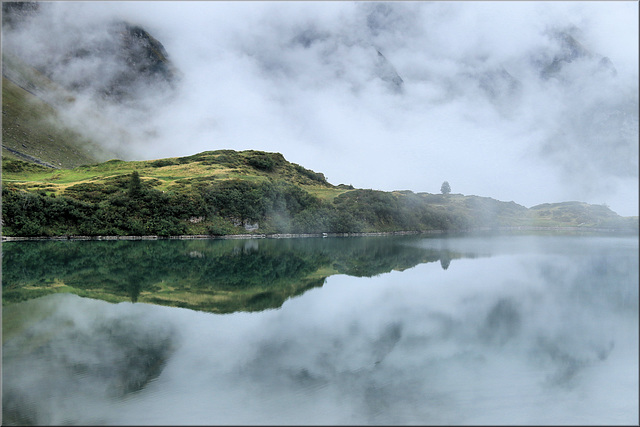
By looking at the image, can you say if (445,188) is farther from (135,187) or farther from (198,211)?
(135,187)

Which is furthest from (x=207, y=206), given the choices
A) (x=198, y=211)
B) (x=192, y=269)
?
(x=192, y=269)

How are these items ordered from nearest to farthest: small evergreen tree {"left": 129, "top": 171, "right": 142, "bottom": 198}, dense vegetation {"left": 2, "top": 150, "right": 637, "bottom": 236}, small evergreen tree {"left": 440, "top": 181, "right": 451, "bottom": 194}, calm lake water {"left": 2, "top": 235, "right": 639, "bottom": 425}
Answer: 1. calm lake water {"left": 2, "top": 235, "right": 639, "bottom": 425}
2. dense vegetation {"left": 2, "top": 150, "right": 637, "bottom": 236}
3. small evergreen tree {"left": 129, "top": 171, "right": 142, "bottom": 198}
4. small evergreen tree {"left": 440, "top": 181, "right": 451, "bottom": 194}

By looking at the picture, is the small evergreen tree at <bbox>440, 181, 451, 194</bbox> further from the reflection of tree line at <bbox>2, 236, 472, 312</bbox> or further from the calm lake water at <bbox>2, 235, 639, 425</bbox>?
the calm lake water at <bbox>2, 235, 639, 425</bbox>

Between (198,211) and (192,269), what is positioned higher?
(198,211)

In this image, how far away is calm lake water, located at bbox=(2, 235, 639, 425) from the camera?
1359 centimetres

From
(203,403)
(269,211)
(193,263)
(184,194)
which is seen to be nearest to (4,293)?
(193,263)

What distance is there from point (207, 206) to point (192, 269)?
5018 centimetres

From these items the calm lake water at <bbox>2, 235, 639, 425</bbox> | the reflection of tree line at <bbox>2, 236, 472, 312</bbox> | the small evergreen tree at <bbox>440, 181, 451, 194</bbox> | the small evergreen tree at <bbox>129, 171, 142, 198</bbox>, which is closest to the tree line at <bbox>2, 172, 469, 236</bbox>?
the small evergreen tree at <bbox>129, 171, 142, 198</bbox>

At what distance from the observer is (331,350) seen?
19219 millimetres

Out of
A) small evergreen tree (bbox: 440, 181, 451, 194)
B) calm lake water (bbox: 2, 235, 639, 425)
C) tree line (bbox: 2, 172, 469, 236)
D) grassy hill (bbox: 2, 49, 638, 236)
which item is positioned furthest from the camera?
small evergreen tree (bbox: 440, 181, 451, 194)

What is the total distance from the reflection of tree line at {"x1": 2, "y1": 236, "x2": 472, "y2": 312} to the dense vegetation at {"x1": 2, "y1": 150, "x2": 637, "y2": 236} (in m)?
12.4

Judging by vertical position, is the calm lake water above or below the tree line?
below

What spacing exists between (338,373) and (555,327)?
14159 mm

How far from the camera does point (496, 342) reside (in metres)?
20.3
